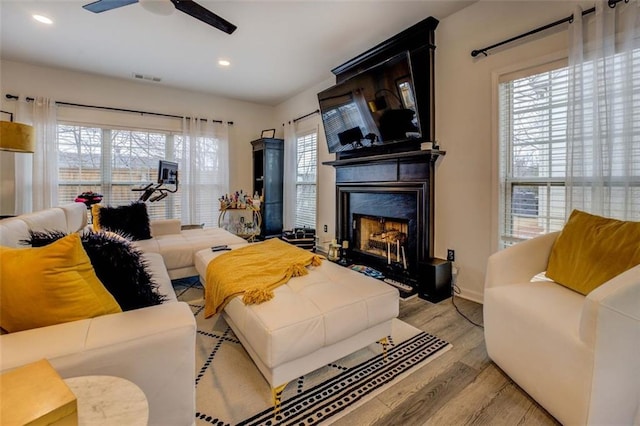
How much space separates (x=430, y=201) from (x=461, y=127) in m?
0.75

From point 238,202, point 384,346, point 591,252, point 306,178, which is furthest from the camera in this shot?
point 306,178

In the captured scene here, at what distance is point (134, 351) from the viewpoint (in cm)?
95

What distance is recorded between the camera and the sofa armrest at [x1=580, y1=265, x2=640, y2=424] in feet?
3.68

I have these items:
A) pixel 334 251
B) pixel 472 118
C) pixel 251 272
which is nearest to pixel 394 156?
pixel 472 118

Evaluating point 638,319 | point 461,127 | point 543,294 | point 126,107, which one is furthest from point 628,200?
point 126,107

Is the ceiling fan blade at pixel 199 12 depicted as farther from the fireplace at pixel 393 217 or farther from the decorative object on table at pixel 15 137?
the fireplace at pixel 393 217

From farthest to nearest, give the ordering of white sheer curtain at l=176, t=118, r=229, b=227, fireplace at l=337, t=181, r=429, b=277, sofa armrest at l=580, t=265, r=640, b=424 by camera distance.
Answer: white sheer curtain at l=176, t=118, r=229, b=227, fireplace at l=337, t=181, r=429, b=277, sofa armrest at l=580, t=265, r=640, b=424

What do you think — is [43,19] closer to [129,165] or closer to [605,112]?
[129,165]

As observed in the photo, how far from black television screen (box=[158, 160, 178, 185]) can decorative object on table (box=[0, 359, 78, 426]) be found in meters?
3.68

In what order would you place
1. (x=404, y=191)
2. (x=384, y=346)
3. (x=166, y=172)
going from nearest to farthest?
(x=384, y=346) → (x=404, y=191) → (x=166, y=172)

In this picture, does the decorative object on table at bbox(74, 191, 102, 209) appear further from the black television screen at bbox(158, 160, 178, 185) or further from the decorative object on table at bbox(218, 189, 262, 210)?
the decorative object on table at bbox(218, 189, 262, 210)

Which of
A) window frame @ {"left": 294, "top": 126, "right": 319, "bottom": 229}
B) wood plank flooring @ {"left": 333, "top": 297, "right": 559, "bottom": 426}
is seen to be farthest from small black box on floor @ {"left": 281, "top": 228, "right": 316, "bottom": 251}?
wood plank flooring @ {"left": 333, "top": 297, "right": 559, "bottom": 426}

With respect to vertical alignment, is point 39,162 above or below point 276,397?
above

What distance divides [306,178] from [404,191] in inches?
89.1
